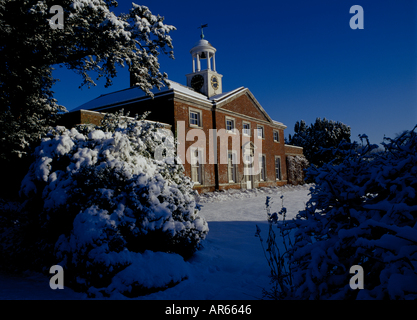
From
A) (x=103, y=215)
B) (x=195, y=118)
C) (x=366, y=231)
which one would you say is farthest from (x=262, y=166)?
(x=366, y=231)

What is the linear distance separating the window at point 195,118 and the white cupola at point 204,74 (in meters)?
4.16

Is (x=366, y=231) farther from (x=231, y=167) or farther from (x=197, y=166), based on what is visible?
(x=231, y=167)

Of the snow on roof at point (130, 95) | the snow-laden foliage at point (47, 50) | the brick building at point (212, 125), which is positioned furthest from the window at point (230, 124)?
the snow-laden foliage at point (47, 50)

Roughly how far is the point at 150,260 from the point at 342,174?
3629 mm

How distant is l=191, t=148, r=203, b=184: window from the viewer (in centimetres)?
1980

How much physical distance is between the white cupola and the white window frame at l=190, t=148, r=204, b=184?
652 cm

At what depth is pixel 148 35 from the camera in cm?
982

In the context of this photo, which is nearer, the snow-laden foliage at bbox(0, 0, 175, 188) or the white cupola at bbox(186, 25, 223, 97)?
the snow-laden foliage at bbox(0, 0, 175, 188)

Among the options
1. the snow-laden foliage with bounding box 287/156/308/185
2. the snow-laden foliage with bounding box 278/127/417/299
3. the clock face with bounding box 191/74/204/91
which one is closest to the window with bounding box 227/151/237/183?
the clock face with bounding box 191/74/204/91

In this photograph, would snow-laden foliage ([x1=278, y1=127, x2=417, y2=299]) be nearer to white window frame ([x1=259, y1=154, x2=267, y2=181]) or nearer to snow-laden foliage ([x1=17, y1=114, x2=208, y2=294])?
snow-laden foliage ([x1=17, y1=114, x2=208, y2=294])

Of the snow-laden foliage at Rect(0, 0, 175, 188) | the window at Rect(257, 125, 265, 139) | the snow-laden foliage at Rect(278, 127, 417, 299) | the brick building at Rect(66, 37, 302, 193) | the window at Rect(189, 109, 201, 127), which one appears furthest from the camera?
the window at Rect(257, 125, 265, 139)

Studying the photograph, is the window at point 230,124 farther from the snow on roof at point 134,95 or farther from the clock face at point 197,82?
the clock face at point 197,82
